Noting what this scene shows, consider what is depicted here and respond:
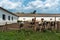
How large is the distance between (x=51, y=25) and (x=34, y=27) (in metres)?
3.33

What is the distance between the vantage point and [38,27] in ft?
61.3

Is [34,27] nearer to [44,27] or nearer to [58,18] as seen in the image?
[44,27]

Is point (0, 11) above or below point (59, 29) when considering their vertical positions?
above

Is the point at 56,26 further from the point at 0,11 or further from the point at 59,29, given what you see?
the point at 0,11

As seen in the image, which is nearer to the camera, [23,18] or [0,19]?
[0,19]

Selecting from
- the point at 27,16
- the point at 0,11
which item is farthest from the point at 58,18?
the point at 0,11

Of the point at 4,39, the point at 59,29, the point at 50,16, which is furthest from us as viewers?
the point at 50,16

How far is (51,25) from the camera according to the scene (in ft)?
67.8

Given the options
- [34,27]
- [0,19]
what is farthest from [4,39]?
[0,19]

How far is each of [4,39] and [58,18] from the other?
51.4 metres

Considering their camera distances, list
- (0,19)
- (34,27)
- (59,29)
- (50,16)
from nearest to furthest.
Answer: (34,27)
(59,29)
(0,19)
(50,16)

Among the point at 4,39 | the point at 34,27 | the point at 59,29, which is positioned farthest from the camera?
the point at 59,29

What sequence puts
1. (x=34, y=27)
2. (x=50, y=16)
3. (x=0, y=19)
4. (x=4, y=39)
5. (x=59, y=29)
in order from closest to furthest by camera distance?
(x=4, y=39)
(x=34, y=27)
(x=59, y=29)
(x=0, y=19)
(x=50, y=16)

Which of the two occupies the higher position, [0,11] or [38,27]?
[0,11]
